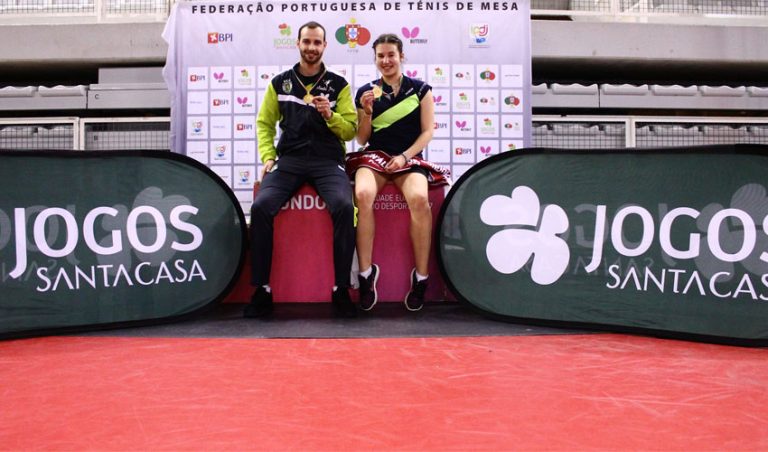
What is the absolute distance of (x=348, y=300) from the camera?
6.95 feet

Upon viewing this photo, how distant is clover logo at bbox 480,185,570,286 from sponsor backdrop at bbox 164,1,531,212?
207 cm

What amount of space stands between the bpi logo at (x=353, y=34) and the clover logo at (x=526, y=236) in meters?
2.52

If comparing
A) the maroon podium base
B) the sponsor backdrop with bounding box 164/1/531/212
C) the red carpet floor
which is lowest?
the red carpet floor

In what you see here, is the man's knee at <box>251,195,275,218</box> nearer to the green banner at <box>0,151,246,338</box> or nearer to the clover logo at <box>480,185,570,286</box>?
the green banner at <box>0,151,246,338</box>

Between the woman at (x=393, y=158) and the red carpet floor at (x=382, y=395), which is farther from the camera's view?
the woman at (x=393, y=158)

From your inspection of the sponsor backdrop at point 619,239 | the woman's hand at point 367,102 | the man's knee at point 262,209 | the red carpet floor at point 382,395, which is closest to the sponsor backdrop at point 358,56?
the woman's hand at point 367,102

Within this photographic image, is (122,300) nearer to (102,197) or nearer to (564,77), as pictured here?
(102,197)

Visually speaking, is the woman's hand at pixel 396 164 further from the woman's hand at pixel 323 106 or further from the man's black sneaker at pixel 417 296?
the man's black sneaker at pixel 417 296

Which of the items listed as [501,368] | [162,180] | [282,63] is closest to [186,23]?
[282,63]

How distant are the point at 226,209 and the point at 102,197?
0.48 meters

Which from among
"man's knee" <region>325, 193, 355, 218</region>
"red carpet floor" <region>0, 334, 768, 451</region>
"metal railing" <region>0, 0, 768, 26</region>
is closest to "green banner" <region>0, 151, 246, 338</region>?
"red carpet floor" <region>0, 334, 768, 451</region>

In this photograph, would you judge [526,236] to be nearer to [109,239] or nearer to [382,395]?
[382,395]

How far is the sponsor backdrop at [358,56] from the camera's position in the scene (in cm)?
403

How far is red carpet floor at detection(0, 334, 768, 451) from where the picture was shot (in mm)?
891
